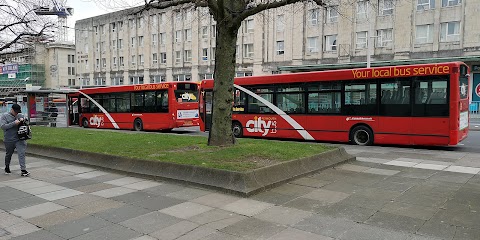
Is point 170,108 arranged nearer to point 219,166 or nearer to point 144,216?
point 219,166

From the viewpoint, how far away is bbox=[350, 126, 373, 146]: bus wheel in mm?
13680

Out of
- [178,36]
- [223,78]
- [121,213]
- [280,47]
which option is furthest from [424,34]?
[121,213]

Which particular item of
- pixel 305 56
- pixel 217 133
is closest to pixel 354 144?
pixel 217 133

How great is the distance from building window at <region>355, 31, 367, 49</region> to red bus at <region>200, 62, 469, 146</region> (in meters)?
24.2

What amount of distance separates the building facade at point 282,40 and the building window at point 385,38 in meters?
0.09

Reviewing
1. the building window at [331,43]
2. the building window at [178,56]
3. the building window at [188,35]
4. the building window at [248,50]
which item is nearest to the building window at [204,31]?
the building window at [188,35]

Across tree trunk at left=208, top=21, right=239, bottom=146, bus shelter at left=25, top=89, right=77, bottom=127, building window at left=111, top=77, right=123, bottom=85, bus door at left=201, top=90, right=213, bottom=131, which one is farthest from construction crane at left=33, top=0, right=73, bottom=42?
building window at left=111, top=77, right=123, bottom=85

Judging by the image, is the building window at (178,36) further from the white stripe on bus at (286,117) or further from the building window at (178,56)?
the white stripe on bus at (286,117)

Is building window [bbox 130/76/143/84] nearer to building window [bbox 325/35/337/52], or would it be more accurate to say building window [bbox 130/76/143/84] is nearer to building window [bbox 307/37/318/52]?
building window [bbox 307/37/318/52]

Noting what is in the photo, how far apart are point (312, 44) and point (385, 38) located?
7.80 meters

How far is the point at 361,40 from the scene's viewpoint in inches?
1468

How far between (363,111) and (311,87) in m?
2.30

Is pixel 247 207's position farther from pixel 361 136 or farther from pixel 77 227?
pixel 361 136

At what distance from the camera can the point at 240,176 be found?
6.57m
